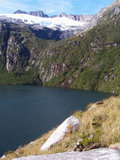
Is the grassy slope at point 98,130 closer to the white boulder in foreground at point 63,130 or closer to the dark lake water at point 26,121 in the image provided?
the white boulder in foreground at point 63,130

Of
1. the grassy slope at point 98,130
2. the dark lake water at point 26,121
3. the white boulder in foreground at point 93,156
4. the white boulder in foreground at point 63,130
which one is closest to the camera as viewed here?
the white boulder in foreground at point 93,156

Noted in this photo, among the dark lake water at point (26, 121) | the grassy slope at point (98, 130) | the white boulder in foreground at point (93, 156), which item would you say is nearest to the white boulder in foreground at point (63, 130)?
the grassy slope at point (98, 130)

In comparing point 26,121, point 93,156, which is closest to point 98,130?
point 93,156

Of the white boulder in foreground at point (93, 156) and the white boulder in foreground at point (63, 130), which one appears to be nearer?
the white boulder in foreground at point (93, 156)

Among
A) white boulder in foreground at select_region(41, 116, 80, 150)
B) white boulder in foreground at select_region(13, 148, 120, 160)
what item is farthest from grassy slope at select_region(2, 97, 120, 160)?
white boulder in foreground at select_region(13, 148, 120, 160)

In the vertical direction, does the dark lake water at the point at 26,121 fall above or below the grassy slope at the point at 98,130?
below

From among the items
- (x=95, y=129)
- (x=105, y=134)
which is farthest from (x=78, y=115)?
(x=105, y=134)

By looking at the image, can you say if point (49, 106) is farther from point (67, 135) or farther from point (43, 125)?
point (67, 135)

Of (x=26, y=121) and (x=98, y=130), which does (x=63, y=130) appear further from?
(x=26, y=121)

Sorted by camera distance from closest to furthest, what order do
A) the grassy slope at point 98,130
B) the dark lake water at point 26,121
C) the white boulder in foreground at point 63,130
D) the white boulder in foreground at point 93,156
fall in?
the white boulder in foreground at point 93,156
the grassy slope at point 98,130
the white boulder in foreground at point 63,130
the dark lake water at point 26,121

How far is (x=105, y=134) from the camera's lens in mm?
13250

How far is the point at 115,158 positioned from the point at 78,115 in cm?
1098

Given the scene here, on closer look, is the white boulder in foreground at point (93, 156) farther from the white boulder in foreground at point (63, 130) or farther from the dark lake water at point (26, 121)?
the dark lake water at point (26, 121)

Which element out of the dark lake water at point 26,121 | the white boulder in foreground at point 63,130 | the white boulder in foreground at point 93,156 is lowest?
the dark lake water at point 26,121
